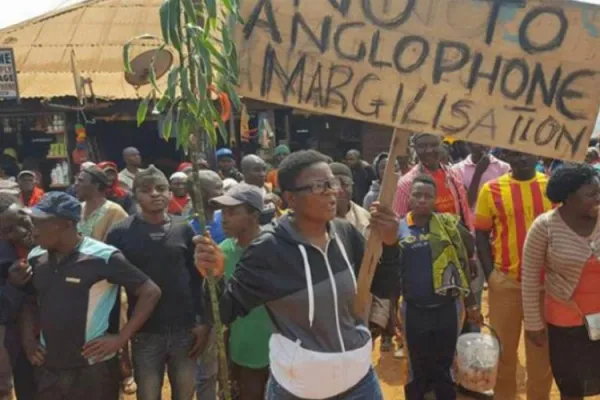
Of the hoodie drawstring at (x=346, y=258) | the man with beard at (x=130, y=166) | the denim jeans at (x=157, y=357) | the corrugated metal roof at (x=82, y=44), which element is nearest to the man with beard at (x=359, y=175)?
the man with beard at (x=130, y=166)

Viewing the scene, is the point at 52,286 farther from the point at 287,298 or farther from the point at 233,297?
the point at 287,298

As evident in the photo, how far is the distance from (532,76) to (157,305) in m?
2.32

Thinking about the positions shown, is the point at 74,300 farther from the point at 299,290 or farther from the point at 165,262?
the point at 299,290

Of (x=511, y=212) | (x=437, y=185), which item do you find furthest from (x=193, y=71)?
(x=437, y=185)

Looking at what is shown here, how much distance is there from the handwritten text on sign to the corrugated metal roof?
978cm

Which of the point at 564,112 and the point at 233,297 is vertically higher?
the point at 564,112

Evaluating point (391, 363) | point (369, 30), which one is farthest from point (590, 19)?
point (391, 363)

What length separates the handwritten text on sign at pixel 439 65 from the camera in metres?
2.49

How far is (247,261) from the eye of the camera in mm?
2643

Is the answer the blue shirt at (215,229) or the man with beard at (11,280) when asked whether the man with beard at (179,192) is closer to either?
the blue shirt at (215,229)

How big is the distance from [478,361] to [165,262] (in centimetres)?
196

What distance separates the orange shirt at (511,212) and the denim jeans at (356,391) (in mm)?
2071

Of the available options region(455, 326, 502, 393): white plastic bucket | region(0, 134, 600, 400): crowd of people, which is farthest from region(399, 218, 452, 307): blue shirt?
region(455, 326, 502, 393): white plastic bucket

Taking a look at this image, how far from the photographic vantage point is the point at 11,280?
3.58 meters
